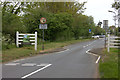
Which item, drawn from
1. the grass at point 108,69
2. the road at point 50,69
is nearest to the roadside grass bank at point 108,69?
the grass at point 108,69

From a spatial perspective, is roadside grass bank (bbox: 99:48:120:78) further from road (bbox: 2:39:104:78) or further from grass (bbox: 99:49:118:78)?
road (bbox: 2:39:104:78)

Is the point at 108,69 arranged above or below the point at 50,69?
above

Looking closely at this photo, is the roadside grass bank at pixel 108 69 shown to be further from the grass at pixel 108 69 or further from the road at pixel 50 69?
the road at pixel 50 69

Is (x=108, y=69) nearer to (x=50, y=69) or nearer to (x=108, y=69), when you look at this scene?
(x=108, y=69)

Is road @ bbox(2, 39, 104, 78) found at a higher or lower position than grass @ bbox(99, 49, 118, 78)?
lower

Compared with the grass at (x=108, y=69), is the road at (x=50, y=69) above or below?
below

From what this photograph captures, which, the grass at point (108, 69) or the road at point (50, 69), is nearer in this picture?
the grass at point (108, 69)

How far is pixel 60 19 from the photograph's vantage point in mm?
36219

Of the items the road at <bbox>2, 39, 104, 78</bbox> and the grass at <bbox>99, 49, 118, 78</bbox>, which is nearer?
the grass at <bbox>99, 49, 118, 78</bbox>

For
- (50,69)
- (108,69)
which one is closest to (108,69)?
(108,69)

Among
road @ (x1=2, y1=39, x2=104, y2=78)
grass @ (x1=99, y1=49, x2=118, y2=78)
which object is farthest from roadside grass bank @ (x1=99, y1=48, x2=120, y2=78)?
road @ (x1=2, y1=39, x2=104, y2=78)

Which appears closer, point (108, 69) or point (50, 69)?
point (108, 69)

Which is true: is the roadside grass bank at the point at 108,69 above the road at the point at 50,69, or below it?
above

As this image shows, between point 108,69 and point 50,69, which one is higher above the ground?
point 108,69
